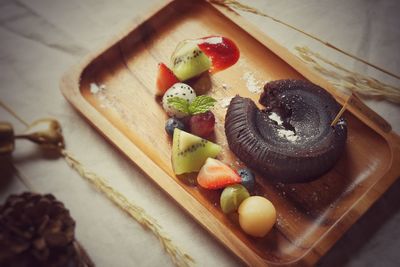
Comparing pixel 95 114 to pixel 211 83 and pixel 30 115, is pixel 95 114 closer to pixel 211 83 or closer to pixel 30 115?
pixel 30 115

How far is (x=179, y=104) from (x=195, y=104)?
2.9 inches

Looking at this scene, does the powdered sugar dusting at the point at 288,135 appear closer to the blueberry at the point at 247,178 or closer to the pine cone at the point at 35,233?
the blueberry at the point at 247,178

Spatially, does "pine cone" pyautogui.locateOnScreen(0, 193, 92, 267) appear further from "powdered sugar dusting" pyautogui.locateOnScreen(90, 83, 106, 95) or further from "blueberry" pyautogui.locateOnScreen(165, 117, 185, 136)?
"powdered sugar dusting" pyautogui.locateOnScreen(90, 83, 106, 95)

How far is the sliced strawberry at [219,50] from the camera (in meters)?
2.46

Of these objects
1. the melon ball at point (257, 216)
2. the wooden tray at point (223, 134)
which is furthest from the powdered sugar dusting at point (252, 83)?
the melon ball at point (257, 216)

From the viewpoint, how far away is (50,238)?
1595mm

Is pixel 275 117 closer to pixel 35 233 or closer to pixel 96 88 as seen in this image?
pixel 96 88

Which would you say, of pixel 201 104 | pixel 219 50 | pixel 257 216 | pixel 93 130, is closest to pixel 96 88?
pixel 93 130

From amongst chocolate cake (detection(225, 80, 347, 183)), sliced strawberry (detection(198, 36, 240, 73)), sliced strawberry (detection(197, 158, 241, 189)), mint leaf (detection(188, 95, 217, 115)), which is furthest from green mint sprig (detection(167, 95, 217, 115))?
sliced strawberry (detection(198, 36, 240, 73))

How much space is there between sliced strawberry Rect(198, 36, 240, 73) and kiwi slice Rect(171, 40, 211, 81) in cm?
11

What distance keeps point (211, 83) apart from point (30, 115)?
3.05ft

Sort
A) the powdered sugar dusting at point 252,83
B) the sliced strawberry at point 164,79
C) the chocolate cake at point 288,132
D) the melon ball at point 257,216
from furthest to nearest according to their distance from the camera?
the powdered sugar dusting at point 252,83 → the sliced strawberry at point 164,79 → the chocolate cake at point 288,132 → the melon ball at point 257,216

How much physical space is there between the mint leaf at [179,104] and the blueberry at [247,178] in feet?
1.25

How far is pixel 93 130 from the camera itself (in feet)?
7.72
